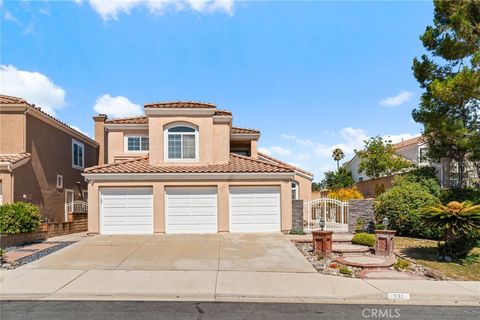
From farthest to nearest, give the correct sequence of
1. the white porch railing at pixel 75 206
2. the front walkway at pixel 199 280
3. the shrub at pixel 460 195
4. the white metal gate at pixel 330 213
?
the white porch railing at pixel 75 206
the white metal gate at pixel 330 213
the shrub at pixel 460 195
the front walkway at pixel 199 280

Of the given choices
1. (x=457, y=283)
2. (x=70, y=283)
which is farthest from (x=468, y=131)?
(x=70, y=283)

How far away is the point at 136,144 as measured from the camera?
2147cm

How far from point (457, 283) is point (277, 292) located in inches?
188

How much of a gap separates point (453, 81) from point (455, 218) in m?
6.15

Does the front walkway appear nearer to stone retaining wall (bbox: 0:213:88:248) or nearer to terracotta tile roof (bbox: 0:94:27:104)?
A: stone retaining wall (bbox: 0:213:88:248)

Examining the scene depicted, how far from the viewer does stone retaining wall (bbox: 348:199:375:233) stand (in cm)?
1691

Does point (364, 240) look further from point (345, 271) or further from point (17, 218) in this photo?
point (17, 218)

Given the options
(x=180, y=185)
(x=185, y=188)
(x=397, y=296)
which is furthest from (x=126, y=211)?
(x=397, y=296)

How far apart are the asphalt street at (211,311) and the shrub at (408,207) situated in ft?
27.6

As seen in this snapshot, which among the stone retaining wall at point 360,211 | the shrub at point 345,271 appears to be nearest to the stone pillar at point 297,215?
the stone retaining wall at point 360,211

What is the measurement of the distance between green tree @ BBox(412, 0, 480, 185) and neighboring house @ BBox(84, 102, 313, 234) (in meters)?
7.10

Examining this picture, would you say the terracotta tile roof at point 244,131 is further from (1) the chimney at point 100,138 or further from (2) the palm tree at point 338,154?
(2) the palm tree at point 338,154

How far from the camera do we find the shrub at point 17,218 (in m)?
13.6

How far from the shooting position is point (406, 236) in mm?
15758
